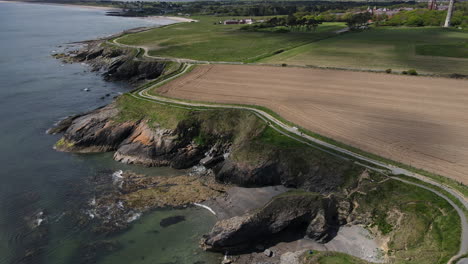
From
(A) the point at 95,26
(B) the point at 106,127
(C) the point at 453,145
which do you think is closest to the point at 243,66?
(B) the point at 106,127

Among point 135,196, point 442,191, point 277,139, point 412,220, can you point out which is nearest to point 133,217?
point 135,196

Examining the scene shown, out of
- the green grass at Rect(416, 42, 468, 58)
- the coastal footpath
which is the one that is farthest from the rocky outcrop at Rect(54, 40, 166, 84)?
the green grass at Rect(416, 42, 468, 58)

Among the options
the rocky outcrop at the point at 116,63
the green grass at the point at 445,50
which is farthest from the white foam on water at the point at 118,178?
the green grass at the point at 445,50

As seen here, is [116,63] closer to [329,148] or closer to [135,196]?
[135,196]

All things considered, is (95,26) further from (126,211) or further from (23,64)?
(126,211)

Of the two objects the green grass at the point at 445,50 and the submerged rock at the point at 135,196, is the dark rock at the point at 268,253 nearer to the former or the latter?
the submerged rock at the point at 135,196

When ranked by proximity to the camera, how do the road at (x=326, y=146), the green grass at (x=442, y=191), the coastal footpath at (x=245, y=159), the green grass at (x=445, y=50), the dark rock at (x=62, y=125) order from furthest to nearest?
the green grass at (x=445, y=50) → the dark rock at (x=62, y=125) → the coastal footpath at (x=245, y=159) → the green grass at (x=442, y=191) → the road at (x=326, y=146)
